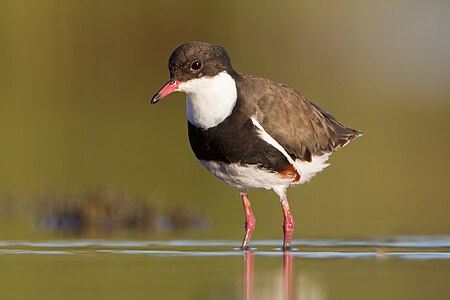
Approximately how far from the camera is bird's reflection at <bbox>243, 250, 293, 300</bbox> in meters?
8.66

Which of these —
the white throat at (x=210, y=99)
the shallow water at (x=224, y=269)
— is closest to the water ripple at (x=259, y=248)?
the shallow water at (x=224, y=269)

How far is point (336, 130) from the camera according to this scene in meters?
12.4

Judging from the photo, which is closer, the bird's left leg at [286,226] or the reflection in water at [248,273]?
the reflection in water at [248,273]

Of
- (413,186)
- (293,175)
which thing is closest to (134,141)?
(413,186)

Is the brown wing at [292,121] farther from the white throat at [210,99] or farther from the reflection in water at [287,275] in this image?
the reflection in water at [287,275]

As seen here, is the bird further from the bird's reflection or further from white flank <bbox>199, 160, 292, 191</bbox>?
the bird's reflection

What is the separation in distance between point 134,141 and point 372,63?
14.9 metres

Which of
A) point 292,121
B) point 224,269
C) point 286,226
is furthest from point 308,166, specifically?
point 224,269

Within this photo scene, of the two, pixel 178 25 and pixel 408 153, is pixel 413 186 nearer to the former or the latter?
pixel 408 153

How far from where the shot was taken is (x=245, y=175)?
1110 cm

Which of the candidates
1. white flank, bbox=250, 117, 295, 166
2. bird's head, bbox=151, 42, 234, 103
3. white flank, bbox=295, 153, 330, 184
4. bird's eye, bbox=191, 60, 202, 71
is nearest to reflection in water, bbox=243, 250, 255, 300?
white flank, bbox=250, 117, 295, 166

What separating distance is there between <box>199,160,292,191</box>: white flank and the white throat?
1.37 feet

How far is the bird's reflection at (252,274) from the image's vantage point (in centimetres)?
866

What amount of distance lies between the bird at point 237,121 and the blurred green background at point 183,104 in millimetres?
1181
